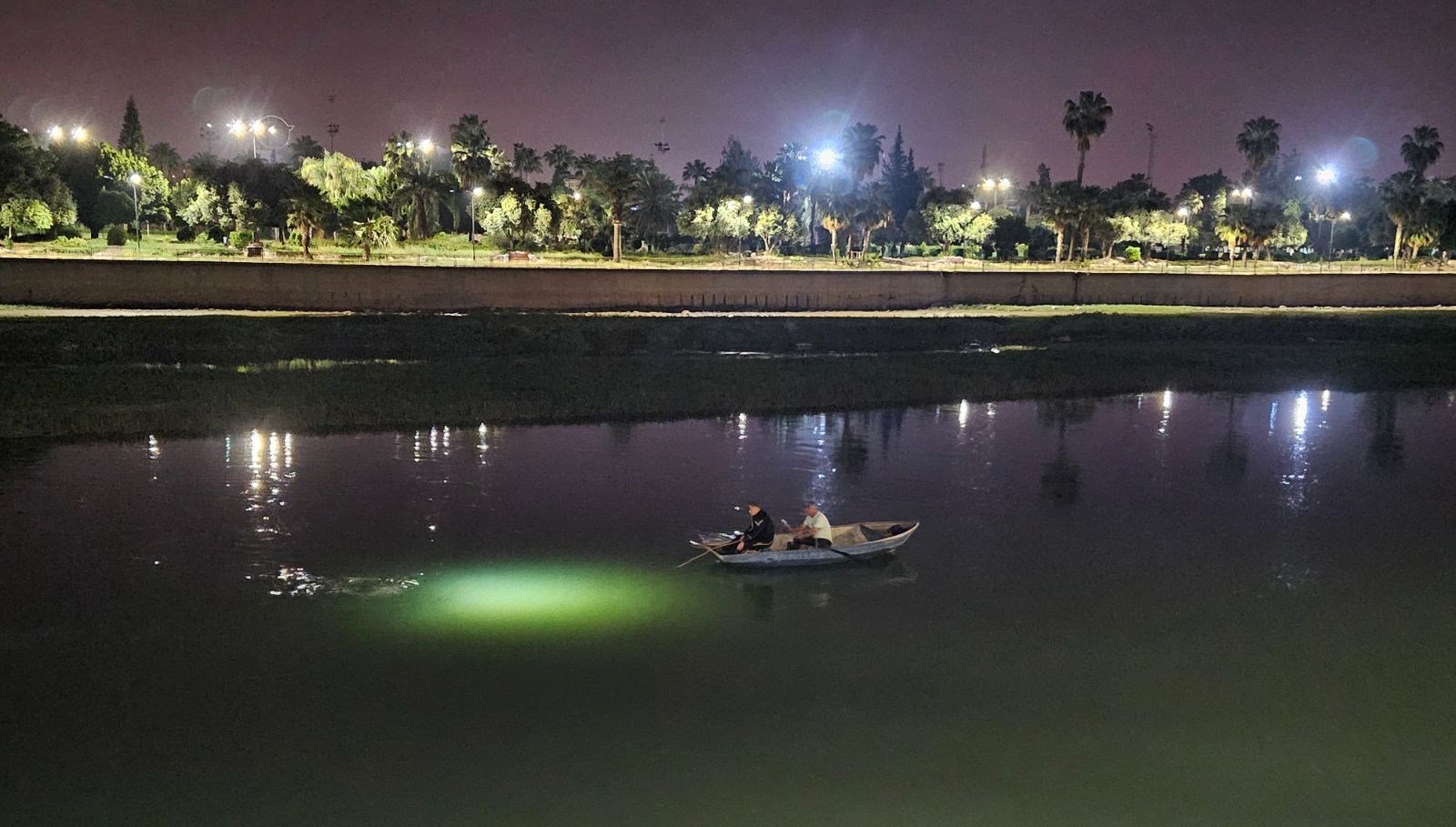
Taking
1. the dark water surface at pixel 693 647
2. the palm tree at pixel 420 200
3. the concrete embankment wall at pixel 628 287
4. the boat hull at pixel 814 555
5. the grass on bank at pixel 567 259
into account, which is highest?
the palm tree at pixel 420 200

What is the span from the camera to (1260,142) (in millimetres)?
135750

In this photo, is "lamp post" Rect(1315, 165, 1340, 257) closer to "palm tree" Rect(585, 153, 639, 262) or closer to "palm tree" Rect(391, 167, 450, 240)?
"palm tree" Rect(585, 153, 639, 262)

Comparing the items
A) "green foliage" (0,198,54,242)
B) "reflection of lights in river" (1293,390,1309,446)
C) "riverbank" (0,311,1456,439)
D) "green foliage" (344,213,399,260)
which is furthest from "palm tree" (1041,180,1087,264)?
"green foliage" (0,198,54,242)

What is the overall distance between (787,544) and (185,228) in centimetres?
9412

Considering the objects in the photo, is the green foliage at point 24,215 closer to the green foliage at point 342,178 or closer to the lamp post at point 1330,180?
the green foliage at point 342,178

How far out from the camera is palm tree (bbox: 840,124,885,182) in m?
129

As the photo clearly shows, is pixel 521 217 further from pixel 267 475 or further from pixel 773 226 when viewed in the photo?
pixel 267 475

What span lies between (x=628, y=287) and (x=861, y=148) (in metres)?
64.2

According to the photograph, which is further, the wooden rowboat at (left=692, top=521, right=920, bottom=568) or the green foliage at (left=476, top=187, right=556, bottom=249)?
the green foliage at (left=476, top=187, right=556, bottom=249)

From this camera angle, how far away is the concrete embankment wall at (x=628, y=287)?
62.5 meters

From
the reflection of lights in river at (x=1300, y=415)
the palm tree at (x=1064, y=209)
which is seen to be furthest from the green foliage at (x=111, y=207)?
the reflection of lights in river at (x=1300, y=415)

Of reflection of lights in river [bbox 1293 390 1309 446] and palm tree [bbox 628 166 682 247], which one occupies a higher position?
palm tree [bbox 628 166 682 247]

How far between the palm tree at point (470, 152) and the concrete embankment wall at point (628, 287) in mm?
53791

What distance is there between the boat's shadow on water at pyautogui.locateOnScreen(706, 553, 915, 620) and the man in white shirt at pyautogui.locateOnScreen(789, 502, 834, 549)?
17.5 inches
